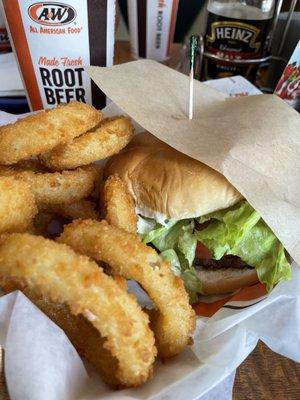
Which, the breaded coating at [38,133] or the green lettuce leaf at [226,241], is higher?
the breaded coating at [38,133]

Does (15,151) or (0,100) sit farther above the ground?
(15,151)

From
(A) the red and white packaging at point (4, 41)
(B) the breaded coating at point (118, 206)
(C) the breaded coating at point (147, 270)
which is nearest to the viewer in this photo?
(C) the breaded coating at point (147, 270)

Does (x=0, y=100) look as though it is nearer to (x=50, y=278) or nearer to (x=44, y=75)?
(x=44, y=75)

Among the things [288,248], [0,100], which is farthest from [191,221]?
[0,100]

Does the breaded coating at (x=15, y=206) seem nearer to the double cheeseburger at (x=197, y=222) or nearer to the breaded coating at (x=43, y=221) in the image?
the breaded coating at (x=43, y=221)

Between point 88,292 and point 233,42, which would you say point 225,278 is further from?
point 233,42

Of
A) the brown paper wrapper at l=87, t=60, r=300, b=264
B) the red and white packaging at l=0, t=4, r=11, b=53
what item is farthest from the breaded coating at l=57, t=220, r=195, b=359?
the red and white packaging at l=0, t=4, r=11, b=53

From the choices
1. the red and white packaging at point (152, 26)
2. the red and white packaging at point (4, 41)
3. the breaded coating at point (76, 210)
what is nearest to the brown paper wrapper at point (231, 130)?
the breaded coating at point (76, 210)
